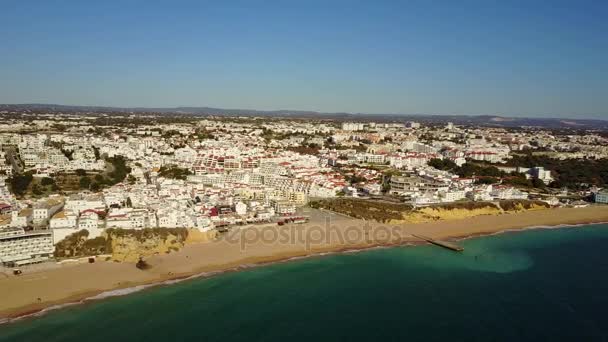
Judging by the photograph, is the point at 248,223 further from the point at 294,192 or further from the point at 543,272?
the point at 543,272

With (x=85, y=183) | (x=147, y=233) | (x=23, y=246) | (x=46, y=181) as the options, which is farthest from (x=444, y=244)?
(x=46, y=181)

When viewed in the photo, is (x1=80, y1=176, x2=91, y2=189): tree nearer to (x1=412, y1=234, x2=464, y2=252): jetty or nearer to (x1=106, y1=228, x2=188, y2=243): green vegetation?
(x1=106, y1=228, x2=188, y2=243): green vegetation

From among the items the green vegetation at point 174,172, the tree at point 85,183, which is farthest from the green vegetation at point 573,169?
the tree at point 85,183

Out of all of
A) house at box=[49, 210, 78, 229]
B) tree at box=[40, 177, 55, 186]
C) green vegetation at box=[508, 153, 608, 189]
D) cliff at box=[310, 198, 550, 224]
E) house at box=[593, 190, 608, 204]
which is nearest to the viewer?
house at box=[49, 210, 78, 229]

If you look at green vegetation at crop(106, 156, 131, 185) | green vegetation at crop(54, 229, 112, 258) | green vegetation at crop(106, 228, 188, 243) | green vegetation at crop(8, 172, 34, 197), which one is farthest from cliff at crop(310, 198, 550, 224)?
green vegetation at crop(8, 172, 34, 197)

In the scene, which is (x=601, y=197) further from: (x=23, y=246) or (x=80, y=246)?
(x=23, y=246)
